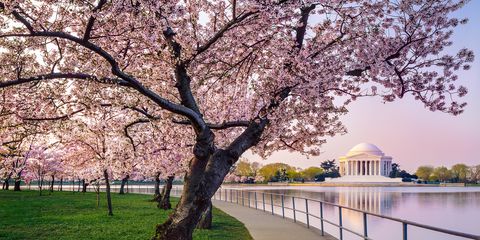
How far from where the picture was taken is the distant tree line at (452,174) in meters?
134

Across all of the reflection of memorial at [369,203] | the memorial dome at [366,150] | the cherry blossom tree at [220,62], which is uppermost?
the memorial dome at [366,150]

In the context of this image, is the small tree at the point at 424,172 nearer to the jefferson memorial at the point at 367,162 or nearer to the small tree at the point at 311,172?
the jefferson memorial at the point at 367,162

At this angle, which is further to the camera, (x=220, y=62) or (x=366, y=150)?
(x=366, y=150)

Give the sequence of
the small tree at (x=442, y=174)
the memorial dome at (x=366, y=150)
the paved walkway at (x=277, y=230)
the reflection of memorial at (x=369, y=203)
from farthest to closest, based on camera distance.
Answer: the memorial dome at (x=366, y=150) → the small tree at (x=442, y=174) → the reflection of memorial at (x=369, y=203) → the paved walkway at (x=277, y=230)

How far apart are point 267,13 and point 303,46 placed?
2313mm

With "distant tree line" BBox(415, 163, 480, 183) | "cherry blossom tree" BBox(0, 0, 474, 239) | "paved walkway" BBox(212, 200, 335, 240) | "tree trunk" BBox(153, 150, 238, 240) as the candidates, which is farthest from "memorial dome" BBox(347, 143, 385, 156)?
"tree trunk" BBox(153, 150, 238, 240)

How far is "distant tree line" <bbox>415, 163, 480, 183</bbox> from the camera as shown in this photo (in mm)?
133750

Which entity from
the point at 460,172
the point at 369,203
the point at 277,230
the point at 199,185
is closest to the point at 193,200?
the point at 199,185

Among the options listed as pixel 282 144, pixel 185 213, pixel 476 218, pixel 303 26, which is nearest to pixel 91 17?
pixel 185 213

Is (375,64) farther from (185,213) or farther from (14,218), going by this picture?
(14,218)

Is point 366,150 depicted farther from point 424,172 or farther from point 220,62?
point 220,62

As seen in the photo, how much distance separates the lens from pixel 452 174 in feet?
452

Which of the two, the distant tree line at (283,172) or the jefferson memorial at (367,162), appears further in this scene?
the jefferson memorial at (367,162)

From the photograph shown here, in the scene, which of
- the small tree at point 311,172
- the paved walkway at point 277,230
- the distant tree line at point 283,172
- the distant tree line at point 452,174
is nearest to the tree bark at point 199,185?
the paved walkway at point 277,230
